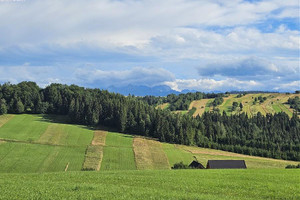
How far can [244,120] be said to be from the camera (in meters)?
182

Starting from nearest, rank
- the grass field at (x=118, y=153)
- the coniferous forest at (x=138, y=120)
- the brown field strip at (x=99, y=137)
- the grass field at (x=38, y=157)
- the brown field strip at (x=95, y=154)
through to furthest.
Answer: the grass field at (x=38, y=157) < the brown field strip at (x=95, y=154) < the grass field at (x=118, y=153) < the brown field strip at (x=99, y=137) < the coniferous forest at (x=138, y=120)

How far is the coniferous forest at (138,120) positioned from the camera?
403 feet

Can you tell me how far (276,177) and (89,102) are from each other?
380ft

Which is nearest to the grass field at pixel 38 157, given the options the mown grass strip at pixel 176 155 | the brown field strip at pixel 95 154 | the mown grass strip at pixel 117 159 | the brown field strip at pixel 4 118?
the brown field strip at pixel 95 154

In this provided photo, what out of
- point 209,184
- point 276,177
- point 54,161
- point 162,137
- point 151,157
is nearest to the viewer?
point 209,184

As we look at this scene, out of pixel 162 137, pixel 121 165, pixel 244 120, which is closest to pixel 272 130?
pixel 244 120

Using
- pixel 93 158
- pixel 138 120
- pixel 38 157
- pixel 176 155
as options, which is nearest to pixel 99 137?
pixel 138 120

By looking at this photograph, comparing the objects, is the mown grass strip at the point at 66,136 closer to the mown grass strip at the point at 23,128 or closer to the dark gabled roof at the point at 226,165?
the mown grass strip at the point at 23,128

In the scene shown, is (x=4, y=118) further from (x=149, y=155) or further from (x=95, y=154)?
(x=149, y=155)

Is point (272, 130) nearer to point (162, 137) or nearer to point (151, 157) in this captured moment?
point (162, 137)

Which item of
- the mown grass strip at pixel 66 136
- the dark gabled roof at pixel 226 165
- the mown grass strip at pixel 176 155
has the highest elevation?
the mown grass strip at pixel 66 136

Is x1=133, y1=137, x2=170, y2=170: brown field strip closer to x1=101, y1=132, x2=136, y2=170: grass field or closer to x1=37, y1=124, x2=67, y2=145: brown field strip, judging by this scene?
x1=101, y1=132, x2=136, y2=170: grass field

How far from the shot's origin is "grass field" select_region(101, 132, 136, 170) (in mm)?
74137

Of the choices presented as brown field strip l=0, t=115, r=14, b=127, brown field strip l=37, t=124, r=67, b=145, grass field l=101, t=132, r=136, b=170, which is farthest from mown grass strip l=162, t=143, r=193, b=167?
brown field strip l=0, t=115, r=14, b=127
